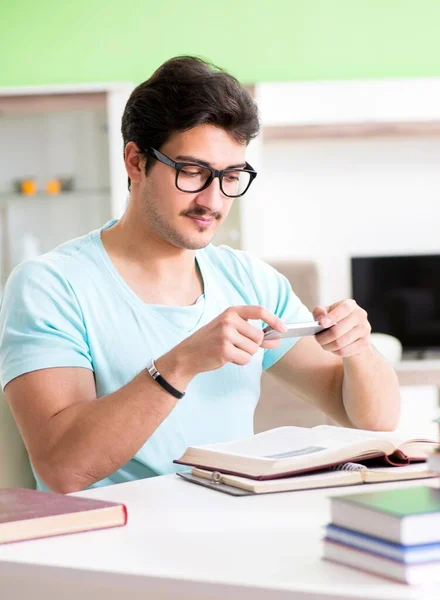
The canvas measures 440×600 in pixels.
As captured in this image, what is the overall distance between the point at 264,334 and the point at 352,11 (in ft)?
12.5

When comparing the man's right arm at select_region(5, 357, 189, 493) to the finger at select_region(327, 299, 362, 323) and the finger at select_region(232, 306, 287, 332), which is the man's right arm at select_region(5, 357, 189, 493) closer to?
the finger at select_region(232, 306, 287, 332)

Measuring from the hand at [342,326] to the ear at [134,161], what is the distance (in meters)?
0.48

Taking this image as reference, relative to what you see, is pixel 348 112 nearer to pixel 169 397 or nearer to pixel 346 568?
pixel 169 397

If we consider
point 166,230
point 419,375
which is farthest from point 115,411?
point 419,375

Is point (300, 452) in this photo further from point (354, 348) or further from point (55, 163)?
point (55, 163)

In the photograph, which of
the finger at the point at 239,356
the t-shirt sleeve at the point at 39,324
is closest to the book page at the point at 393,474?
the finger at the point at 239,356

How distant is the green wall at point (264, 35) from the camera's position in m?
4.89

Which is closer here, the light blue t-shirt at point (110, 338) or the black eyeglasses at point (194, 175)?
the light blue t-shirt at point (110, 338)

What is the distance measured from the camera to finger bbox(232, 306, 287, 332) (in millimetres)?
1382

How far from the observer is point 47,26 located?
4.95 meters

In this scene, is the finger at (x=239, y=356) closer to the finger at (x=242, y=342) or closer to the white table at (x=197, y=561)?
the finger at (x=242, y=342)

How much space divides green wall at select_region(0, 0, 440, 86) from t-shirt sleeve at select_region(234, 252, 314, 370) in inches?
120

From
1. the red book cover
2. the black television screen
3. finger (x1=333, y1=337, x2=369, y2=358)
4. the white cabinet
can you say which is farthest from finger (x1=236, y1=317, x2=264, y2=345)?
the black television screen

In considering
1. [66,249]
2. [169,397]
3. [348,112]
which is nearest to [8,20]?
[348,112]
